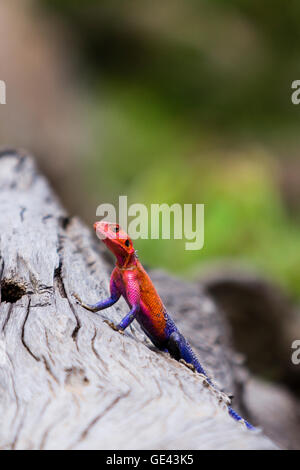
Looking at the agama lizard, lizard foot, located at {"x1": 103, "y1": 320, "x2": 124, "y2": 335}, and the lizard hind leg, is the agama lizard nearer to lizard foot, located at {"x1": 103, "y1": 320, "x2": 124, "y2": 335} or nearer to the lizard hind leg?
the lizard hind leg

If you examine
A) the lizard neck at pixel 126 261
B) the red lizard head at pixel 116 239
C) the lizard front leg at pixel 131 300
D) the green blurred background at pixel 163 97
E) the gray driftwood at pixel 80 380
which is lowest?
the gray driftwood at pixel 80 380

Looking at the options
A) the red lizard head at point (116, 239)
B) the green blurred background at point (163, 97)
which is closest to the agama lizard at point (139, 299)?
the red lizard head at point (116, 239)

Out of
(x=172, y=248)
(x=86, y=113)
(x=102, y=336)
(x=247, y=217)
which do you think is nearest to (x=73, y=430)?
(x=102, y=336)

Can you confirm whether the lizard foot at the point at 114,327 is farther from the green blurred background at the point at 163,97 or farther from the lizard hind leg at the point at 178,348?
the green blurred background at the point at 163,97

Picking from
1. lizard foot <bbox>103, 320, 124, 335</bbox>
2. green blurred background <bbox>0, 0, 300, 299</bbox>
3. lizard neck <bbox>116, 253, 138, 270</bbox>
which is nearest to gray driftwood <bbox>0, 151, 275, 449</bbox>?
lizard foot <bbox>103, 320, 124, 335</bbox>

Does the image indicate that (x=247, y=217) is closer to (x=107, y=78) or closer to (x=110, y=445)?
(x=107, y=78)
